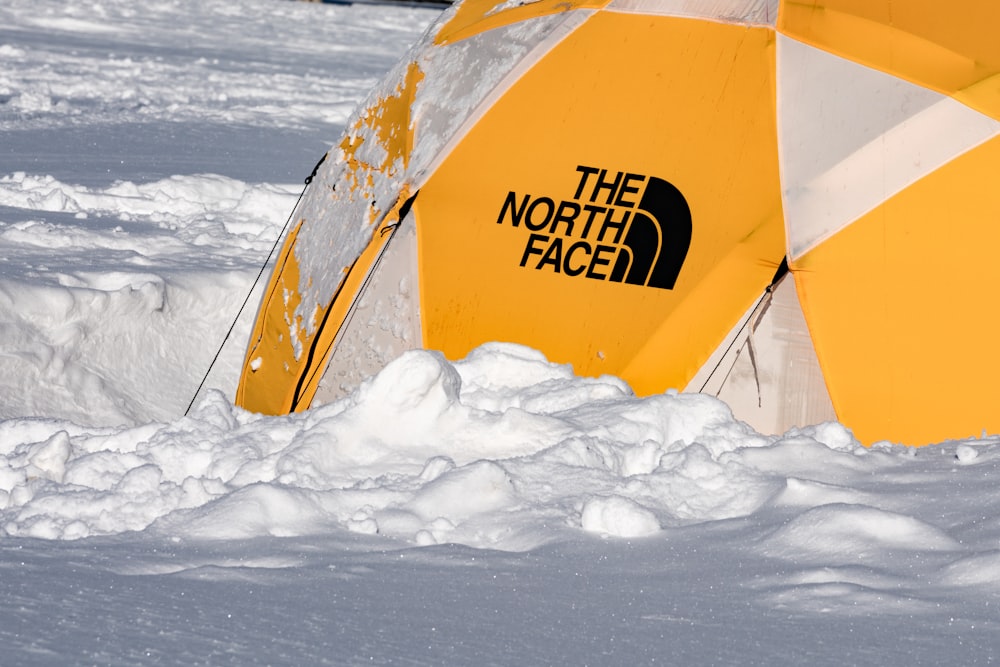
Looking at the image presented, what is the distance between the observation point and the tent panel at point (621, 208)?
3.05 meters

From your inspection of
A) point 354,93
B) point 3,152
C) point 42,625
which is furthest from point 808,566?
point 354,93

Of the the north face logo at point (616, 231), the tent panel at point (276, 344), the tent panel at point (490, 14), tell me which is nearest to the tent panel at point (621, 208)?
the the north face logo at point (616, 231)

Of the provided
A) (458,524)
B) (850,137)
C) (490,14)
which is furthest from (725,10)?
(458,524)

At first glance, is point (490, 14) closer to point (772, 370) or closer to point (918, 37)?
point (918, 37)

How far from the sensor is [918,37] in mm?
3115

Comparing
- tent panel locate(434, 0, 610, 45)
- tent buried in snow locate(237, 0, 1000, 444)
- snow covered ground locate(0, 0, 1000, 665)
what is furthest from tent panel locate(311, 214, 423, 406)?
tent panel locate(434, 0, 610, 45)

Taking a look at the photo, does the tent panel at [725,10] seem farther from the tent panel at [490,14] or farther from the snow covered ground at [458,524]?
the snow covered ground at [458,524]

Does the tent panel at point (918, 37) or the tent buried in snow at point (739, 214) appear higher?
the tent panel at point (918, 37)

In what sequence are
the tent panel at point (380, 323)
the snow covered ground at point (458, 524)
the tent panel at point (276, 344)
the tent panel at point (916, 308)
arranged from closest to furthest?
the snow covered ground at point (458, 524)
the tent panel at point (916, 308)
the tent panel at point (380, 323)
the tent panel at point (276, 344)

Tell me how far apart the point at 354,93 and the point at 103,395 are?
677cm

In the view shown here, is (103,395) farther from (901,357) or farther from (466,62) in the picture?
(901,357)

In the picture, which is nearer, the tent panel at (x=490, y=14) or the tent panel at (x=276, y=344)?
the tent panel at (x=490, y=14)

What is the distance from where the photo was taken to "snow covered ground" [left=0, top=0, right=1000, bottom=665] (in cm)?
193

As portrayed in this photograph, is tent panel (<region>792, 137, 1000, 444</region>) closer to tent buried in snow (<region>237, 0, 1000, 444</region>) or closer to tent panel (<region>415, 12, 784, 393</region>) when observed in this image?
tent buried in snow (<region>237, 0, 1000, 444</region>)
